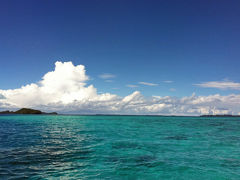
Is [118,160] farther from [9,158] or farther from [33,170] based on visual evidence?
[9,158]

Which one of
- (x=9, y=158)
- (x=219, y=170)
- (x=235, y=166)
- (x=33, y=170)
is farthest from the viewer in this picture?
(x=9, y=158)

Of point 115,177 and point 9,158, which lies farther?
point 9,158

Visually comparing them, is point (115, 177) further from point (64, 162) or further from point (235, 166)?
point (235, 166)

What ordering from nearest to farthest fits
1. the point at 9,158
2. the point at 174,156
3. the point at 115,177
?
the point at 115,177
the point at 9,158
the point at 174,156

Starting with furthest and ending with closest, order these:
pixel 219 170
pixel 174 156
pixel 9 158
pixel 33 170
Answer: pixel 174 156 < pixel 9 158 < pixel 219 170 < pixel 33 170

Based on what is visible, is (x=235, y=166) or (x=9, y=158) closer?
(x=235, y=166)

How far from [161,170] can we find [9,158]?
662 inches

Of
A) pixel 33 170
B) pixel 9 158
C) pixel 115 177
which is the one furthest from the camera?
pixel 9 158

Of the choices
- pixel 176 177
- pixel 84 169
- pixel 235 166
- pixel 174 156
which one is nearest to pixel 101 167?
pixel 84 169

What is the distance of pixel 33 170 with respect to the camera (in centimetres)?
1559

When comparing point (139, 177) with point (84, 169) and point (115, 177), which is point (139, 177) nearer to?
point (115, 177)

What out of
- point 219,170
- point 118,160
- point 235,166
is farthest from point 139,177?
point 235,166

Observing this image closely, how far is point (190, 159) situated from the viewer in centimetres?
2019

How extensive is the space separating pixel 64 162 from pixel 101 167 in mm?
4437
